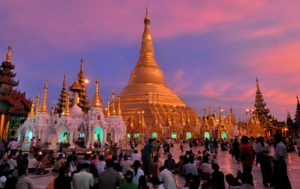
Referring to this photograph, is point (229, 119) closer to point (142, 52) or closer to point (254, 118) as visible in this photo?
point (254, 118)

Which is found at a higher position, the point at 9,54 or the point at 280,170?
the point at 9,54

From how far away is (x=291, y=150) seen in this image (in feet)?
79.6

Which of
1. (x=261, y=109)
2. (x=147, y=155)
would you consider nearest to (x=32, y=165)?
(x=147, y=155)

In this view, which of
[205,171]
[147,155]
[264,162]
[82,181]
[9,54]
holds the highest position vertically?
[9,54]

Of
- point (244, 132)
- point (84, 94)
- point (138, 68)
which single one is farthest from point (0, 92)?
point (244, 132)

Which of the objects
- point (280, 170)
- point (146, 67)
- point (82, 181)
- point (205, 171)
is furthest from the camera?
point (146, 67)

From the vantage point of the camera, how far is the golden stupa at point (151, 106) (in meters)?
42.6

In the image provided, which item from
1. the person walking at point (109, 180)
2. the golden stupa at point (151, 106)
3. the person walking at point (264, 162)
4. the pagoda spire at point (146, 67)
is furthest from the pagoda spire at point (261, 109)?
the person walking at point (109, 180)

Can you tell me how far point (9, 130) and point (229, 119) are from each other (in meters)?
37.2

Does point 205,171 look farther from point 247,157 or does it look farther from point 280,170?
point 280,170

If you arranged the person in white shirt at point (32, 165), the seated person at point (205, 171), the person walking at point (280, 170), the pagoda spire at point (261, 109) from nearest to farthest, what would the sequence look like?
the person walking at point (280, 170) < the seated person at point (205, 171) < the person in white shirt at point (32, 165) < the pagoda spire at point (261, 109)

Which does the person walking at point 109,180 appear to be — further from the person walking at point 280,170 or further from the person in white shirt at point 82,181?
the person walking at point 280,170

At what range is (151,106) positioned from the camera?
47.7m

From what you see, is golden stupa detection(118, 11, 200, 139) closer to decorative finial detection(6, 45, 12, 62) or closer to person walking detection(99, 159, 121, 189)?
decorative finial detection(6, 45, 12, 62)
